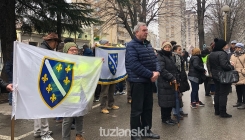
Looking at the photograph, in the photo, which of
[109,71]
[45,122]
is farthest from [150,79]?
[109,71]

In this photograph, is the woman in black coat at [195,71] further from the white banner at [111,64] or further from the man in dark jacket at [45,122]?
the man in dark jacket at [45,122]

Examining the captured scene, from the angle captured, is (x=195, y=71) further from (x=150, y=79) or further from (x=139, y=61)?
(x=139, y=61)

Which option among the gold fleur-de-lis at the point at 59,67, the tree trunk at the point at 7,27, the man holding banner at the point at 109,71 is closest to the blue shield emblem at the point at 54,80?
the gold fleur-de-lis at the point at 59,67

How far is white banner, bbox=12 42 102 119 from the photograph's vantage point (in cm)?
376

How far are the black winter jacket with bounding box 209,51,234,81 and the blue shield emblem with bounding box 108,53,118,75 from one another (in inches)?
103

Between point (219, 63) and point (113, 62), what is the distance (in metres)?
2.84

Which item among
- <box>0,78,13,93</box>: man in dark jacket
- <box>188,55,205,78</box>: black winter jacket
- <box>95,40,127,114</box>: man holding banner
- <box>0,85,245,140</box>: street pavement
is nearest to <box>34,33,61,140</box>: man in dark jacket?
<box>0,85,245,140</box>: street pavement

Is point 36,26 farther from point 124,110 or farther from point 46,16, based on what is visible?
point 124,110

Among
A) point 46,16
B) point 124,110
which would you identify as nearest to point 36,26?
point 46,16

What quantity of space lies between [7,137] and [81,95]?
74.4 inches

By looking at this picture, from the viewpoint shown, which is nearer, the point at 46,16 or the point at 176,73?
the point at 176,73

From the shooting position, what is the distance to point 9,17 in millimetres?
9008

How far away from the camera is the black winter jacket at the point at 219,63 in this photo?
573 centimetres

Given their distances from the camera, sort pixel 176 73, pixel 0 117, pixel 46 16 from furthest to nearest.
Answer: pixel 46 16 < pixel 0 117 < pixel 176 73
